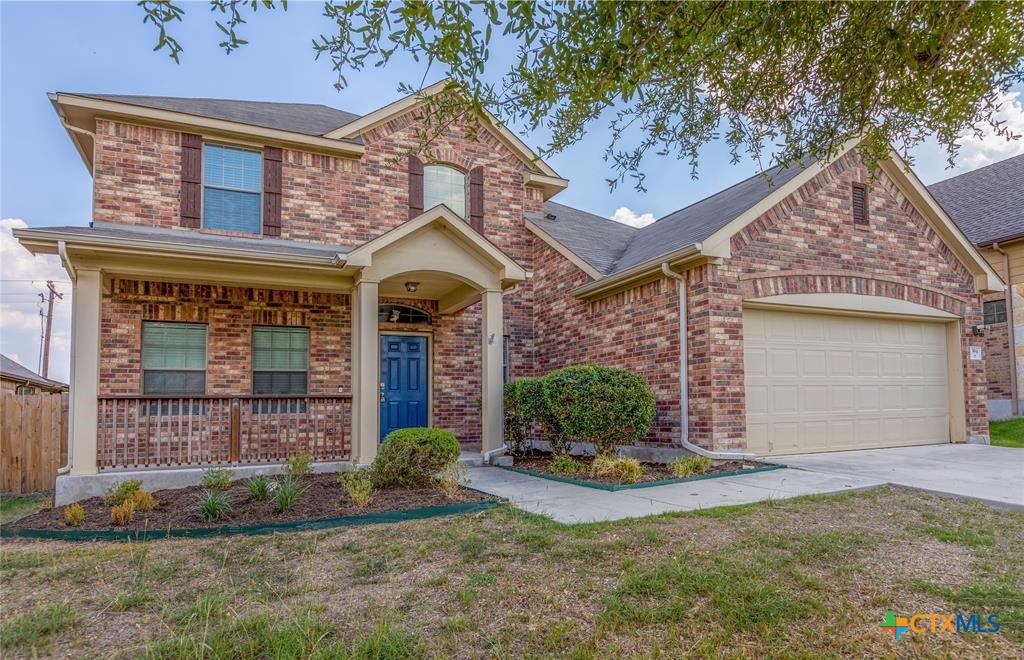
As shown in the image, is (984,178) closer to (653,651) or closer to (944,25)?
(944,25)

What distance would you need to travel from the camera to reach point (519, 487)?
7211mm

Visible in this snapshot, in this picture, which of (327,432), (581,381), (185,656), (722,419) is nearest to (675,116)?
(581,381)

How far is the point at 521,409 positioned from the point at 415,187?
481cm

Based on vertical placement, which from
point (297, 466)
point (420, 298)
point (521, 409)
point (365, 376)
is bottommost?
point (297, 466)

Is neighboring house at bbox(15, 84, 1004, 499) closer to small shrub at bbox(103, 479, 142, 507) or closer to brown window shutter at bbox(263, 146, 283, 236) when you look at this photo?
brown window shutter at bbox(263, 146, 283, 236)

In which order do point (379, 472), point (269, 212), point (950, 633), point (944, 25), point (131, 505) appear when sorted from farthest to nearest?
point (269, 212), point (379, 472), point (131, 505), point (944, 25), point (950, 633)

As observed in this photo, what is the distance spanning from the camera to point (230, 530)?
5352mm

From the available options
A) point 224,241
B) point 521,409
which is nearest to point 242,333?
point 224,241

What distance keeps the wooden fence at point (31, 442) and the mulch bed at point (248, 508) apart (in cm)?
272

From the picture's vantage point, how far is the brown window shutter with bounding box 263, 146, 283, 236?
10.0 m

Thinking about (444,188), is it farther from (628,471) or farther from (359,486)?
(359,486)

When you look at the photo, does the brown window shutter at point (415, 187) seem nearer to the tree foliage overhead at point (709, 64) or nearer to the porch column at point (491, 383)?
the porch column at point (491, 383)

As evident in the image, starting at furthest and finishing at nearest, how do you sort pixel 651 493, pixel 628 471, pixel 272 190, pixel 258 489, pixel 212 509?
pixel 272 190 → pixel 628 471 → pixel 651 493 → pixel 258 489 → pixel 212 509

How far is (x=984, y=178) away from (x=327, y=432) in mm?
18829
